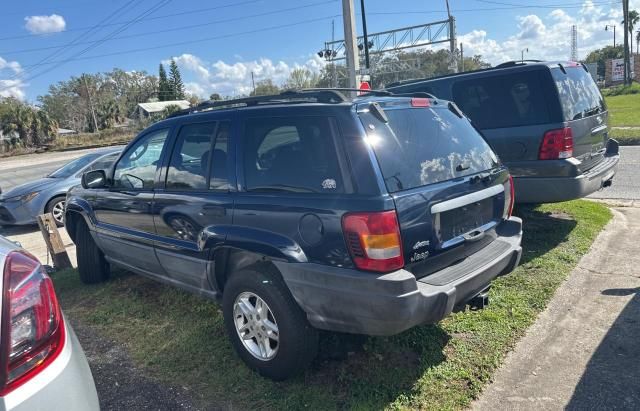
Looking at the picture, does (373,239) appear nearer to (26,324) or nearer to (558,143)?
(26,324)

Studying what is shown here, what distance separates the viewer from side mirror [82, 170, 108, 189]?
4777 mm

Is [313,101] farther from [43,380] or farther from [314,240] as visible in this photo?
[43,380]

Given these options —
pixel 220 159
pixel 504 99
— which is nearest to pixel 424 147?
pixel 220 159

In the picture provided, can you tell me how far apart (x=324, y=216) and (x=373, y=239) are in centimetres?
32

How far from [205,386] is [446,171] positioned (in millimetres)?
2144

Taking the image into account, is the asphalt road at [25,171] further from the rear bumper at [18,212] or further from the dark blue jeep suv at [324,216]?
the dark blue jeep suv at [324,216]

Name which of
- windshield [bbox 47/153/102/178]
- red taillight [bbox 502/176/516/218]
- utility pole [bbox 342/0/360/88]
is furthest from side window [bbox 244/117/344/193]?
utility pole [bbox 342/0/360/88]

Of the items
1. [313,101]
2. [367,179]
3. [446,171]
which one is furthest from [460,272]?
[313,101]

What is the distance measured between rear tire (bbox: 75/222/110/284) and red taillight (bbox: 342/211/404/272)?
147 inches

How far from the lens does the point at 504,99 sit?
5707 mm

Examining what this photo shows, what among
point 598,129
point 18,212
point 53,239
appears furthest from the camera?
point 18,212

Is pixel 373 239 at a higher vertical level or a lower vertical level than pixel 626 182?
higher

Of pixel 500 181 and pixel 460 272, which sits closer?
pixel 460 272

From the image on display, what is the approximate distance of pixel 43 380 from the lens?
157 centimetres
